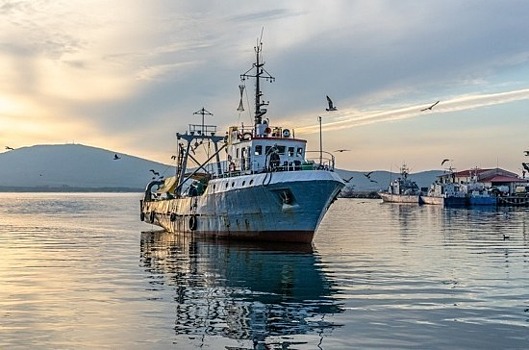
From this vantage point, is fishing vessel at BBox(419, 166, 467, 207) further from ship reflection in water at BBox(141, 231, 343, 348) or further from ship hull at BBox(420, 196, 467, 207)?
ship reflection in water at BBox(141, 231, 343, 348)

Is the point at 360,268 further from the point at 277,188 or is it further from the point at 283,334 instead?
the point at 283,334

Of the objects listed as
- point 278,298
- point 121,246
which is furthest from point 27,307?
point 121,246

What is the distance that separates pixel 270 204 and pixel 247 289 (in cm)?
1493

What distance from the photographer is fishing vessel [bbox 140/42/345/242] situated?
34938 mm

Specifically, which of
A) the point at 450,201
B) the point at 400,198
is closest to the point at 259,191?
the point at 450,201

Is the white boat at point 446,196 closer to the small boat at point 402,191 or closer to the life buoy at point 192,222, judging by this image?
the small boat at point 402,191

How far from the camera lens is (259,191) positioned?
117ft

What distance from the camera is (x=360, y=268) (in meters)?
26.5

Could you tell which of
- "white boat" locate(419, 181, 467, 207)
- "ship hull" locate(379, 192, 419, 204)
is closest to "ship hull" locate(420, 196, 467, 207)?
"white boat" locate(419, 181, 467, 207)

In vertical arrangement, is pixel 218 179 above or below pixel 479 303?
above

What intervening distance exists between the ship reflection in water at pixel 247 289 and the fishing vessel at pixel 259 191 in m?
1.51

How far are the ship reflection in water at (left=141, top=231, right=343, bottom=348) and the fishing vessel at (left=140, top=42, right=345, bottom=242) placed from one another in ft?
4.95

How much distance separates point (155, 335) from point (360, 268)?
13.7 m

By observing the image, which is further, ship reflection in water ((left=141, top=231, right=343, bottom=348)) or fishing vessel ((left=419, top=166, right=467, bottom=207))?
fishing vessel ((left=419, top=166, right=467, bottom=207))
